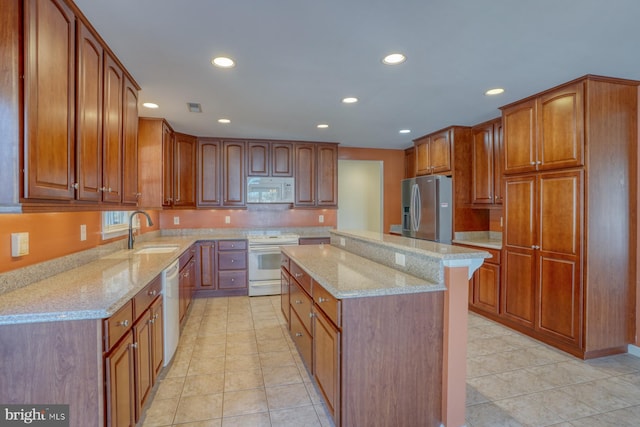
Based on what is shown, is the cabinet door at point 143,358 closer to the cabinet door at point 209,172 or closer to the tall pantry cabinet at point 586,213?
the cabinet door at point 209,172

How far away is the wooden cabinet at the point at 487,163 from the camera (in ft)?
12.8

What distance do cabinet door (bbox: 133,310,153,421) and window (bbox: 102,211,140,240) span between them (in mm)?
1266

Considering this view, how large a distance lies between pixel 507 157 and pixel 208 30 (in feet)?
10.2

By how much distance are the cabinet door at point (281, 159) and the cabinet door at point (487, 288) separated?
3014 mm

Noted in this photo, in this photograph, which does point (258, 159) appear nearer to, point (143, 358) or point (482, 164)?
point (482, 164)

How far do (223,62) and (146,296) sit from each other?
169cm

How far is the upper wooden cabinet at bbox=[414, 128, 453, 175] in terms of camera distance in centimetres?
437

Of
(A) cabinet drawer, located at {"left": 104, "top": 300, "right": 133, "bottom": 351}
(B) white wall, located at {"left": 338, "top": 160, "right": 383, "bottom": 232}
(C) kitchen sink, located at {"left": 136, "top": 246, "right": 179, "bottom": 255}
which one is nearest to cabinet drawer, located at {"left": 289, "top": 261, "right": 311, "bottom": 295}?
(A) cabinet drawer, located at {"left": 104, "top": 300, "right": 133, "bottom": 351}

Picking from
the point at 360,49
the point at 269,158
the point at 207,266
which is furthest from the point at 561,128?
the point at 207,266

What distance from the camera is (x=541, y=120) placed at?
9.96ft

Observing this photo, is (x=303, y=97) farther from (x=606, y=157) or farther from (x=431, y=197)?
(x=606, y=157)

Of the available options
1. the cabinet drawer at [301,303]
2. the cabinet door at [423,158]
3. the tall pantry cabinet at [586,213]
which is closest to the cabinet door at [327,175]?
the cabinet door at [423,158]

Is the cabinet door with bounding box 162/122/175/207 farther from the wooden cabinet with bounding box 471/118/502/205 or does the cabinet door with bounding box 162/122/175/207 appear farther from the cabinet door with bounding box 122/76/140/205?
the wooden cabinet with bounding box 471/118/502/205

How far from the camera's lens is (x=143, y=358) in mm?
1937
